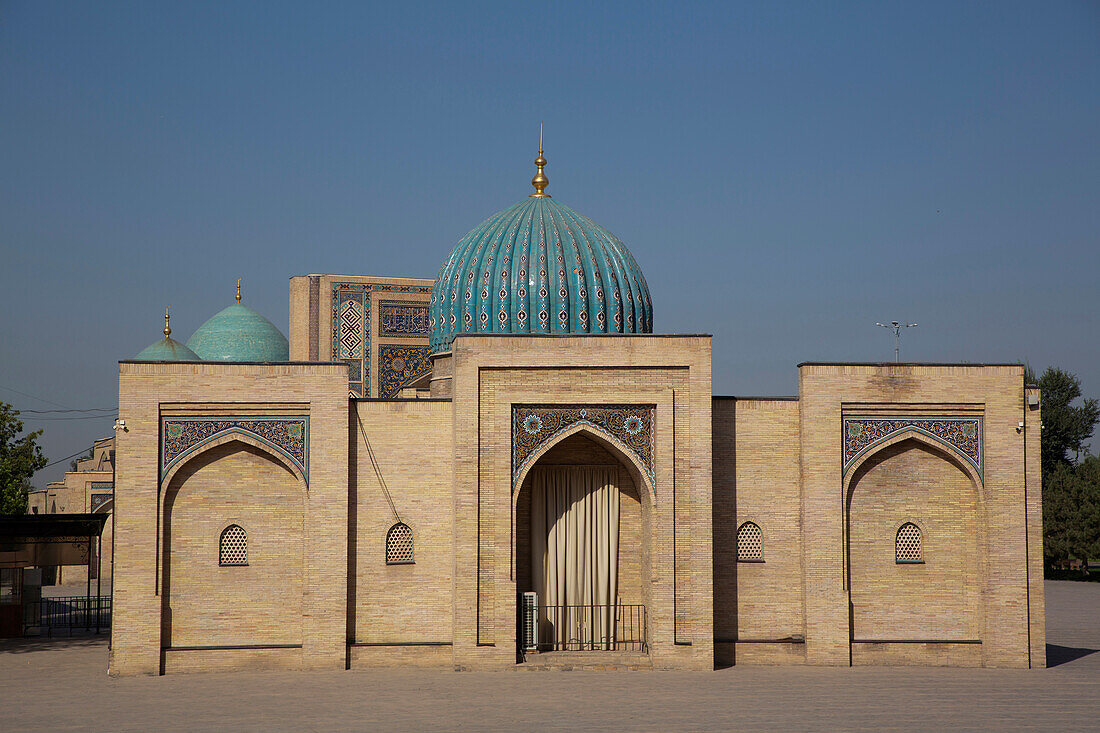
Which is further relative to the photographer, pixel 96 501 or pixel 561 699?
pixel 96 501

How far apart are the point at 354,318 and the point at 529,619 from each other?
947 centimetres

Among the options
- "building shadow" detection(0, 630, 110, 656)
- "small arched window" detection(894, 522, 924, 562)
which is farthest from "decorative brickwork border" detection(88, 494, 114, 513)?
"small arched window" detection(894, 522, 924, 562)

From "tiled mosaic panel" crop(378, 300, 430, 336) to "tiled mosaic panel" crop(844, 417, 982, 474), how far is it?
399 inches

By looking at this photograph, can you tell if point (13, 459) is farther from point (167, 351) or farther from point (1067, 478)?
point (1067, 478)

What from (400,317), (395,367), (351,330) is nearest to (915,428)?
(395,367)

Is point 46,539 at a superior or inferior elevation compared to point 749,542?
inferior

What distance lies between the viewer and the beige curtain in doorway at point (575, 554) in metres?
13.9

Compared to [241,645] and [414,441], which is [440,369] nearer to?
[414,441]

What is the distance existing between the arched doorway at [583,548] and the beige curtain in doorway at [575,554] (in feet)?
0.04

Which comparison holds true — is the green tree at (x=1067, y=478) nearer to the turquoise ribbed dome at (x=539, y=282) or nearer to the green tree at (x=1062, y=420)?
the green tree at (x=1062, y=420)

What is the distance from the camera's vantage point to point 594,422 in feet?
43.4

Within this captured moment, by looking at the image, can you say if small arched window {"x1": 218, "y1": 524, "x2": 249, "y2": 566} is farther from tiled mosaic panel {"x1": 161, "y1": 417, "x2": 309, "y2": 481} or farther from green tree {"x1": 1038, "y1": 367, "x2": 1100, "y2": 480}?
green tree {"x1": 1038, "y1": 367, "x2": 1100, "y2": 480}

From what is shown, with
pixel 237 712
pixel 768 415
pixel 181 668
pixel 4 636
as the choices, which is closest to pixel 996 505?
pixel 768 415

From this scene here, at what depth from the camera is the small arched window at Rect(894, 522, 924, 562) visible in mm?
13461
